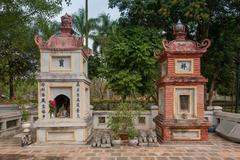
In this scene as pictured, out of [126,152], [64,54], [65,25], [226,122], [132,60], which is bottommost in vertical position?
[126,152]

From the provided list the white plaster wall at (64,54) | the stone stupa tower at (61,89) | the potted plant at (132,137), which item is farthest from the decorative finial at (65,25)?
the potted plant at (132,137)

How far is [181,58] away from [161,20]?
6845mm

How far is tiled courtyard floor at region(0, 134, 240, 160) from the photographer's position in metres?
7.04

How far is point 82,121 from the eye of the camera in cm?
891

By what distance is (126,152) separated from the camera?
7621 mm

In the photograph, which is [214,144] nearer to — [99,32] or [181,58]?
[181,58]

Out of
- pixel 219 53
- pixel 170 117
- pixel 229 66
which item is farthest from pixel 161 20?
pixel 170 117

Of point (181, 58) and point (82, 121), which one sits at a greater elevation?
point (181, 58)

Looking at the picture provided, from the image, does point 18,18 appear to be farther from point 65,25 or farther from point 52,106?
point 52,106

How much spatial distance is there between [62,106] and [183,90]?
4.66m

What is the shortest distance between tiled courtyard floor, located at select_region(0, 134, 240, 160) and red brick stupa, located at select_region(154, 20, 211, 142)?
1.78ft

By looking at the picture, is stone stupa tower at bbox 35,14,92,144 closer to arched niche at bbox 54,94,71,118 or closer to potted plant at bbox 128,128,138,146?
arched niche at bbox 54,94,71,118

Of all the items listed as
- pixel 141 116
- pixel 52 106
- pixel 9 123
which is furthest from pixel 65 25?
pixel 141 116

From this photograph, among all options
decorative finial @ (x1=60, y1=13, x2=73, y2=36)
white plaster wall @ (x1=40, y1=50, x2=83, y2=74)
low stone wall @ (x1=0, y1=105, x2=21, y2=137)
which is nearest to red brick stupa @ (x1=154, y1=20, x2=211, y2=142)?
white plaster wall @ (x1=40, y1=50, x2=83, y2=74)
